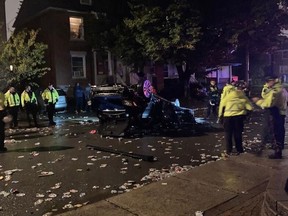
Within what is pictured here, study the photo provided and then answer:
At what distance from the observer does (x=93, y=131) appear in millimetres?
12195

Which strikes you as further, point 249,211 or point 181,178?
point 181,178

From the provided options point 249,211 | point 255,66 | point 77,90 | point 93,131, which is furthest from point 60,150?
point 255,66

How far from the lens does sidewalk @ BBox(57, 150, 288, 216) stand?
174 inches

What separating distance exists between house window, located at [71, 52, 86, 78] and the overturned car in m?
14.8

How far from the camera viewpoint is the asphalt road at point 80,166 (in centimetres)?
537

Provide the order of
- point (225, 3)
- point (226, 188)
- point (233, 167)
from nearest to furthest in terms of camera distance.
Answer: point (226, 188) → point (233, 167) → point (225, 3)

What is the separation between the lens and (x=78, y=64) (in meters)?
26.8

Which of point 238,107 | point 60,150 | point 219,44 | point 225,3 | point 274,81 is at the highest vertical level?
point 225,3

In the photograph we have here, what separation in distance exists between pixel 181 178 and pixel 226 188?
0.87 metres

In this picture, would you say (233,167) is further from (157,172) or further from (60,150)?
(60,150)

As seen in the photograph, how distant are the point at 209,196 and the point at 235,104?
2986mm

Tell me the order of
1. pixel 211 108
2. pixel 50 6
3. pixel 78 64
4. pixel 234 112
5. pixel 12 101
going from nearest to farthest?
pixel 234 112 → pixel 12 101 → pixel 211 108 → pixel 50 6 → pixel 78 64

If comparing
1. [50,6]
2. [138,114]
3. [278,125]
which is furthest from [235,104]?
[50,6]

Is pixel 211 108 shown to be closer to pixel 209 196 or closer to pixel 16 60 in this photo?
pixel 209 196
